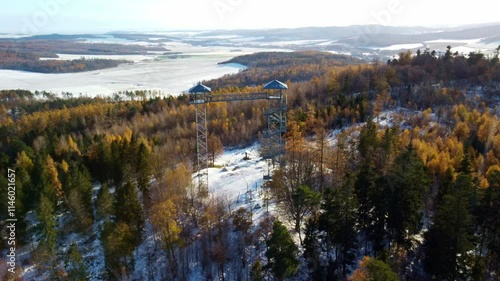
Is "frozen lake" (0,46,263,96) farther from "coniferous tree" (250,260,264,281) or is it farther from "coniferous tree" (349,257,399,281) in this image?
"coniferous tree" (349,257,399,281)

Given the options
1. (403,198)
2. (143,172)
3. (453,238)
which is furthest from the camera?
(143,172)

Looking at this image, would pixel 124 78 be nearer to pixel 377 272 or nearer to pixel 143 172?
pixel 143 172

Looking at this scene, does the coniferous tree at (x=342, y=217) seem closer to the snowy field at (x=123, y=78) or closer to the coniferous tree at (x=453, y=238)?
the coniferous tree at (x=453, y=238)

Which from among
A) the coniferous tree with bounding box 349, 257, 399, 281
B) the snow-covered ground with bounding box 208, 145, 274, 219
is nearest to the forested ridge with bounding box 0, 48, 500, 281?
the coniferous tree with bounding box 349, 257, 399, 281

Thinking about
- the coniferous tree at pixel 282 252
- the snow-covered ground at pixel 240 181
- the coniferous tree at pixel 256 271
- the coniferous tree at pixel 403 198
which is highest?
the coniferous tree at pixel 403 198

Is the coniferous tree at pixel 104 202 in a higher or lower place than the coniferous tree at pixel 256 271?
higher

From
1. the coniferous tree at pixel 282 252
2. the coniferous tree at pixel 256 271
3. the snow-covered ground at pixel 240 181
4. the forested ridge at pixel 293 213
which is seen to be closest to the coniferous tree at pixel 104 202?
the forested ridge at pixel 293 213

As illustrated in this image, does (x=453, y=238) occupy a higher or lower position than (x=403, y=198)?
lower

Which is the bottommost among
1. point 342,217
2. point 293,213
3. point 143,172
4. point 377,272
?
point 293,213

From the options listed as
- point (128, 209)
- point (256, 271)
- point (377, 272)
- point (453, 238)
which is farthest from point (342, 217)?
A: point (128, 209)
